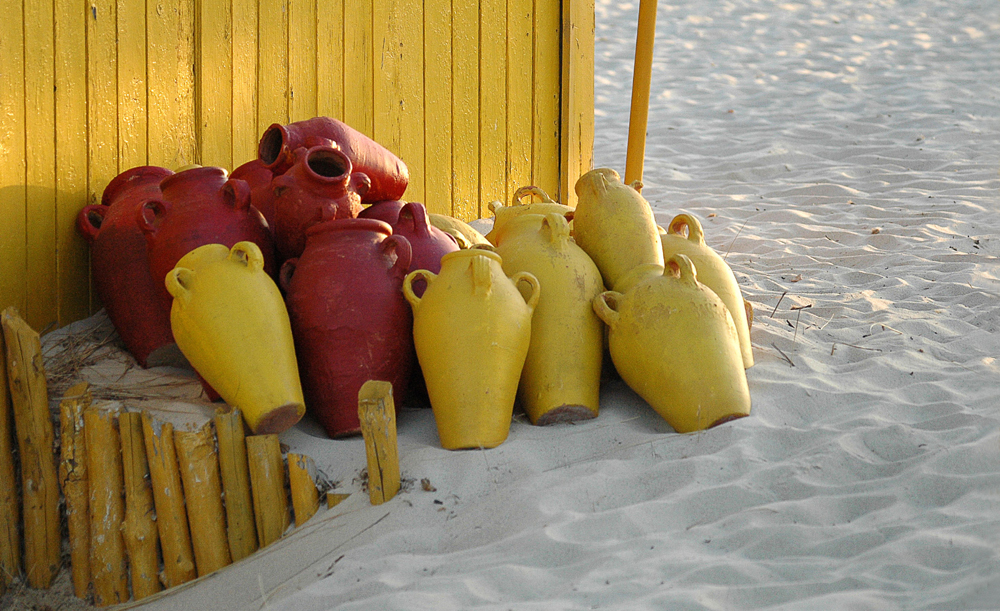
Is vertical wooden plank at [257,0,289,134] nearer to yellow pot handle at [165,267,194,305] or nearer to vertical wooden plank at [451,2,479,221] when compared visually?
vertical wooden plank at [451,2,479,221]

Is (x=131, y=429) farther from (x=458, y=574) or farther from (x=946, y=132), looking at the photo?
(x=946, y=132)

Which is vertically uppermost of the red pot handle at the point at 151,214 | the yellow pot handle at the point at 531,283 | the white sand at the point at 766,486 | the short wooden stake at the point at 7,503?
the red pot handle at the point at 151,214

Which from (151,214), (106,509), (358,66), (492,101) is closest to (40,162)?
(151,214)

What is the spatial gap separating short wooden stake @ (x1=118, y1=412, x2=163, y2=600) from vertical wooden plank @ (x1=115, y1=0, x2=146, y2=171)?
3.49 ft

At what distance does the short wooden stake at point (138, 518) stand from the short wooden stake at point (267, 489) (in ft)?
1.05

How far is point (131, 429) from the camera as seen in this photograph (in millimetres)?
2332

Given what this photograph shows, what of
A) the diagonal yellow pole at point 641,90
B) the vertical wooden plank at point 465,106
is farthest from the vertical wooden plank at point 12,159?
the diagonal yellow pole at point 641,90

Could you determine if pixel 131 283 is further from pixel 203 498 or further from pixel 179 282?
pixel 203 498

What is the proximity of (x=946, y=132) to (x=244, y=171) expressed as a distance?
224 inches

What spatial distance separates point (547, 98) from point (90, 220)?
7.68 feet

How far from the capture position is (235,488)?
2.28m

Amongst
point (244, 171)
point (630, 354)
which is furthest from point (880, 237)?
point (244, 171)

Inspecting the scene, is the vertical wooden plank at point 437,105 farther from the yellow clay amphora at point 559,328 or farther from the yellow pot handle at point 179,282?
the yellow pot handle at point 179,282

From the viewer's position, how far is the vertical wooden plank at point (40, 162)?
2.69 m
